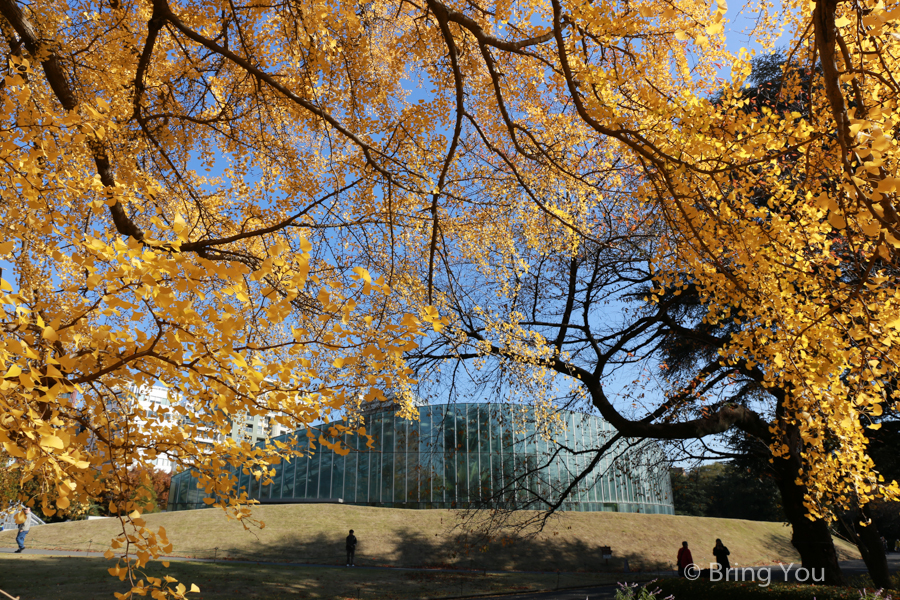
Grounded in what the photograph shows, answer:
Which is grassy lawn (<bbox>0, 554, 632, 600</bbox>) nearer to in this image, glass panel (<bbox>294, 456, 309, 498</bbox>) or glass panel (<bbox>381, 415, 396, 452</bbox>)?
glass panel (<bbox>381, 415, 396, 452</bbox>)

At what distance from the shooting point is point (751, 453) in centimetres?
1060

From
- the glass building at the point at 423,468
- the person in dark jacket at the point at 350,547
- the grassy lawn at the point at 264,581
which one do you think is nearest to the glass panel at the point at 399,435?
the glass building at the point at 423,468

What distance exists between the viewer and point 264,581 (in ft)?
39.0

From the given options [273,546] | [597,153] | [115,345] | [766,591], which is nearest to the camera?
[115,345]

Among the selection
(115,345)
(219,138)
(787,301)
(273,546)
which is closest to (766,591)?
(787,301)

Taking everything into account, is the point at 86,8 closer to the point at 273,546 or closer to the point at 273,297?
the point at 273,297

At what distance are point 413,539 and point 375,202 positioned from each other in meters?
16.8

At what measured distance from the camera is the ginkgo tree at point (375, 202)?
6.80 feet

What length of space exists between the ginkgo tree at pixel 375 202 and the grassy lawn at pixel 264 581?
6681 mm

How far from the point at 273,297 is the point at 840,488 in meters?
5.45

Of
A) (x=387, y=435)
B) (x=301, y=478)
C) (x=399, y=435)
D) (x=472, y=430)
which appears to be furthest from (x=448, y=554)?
(x=301, y=478)

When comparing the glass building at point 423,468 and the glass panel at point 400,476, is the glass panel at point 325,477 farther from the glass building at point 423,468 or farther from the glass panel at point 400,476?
the glass panel at point 400,476

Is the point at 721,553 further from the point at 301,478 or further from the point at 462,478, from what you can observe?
the point at 301,478

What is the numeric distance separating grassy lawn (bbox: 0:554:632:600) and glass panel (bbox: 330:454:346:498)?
9729mm
